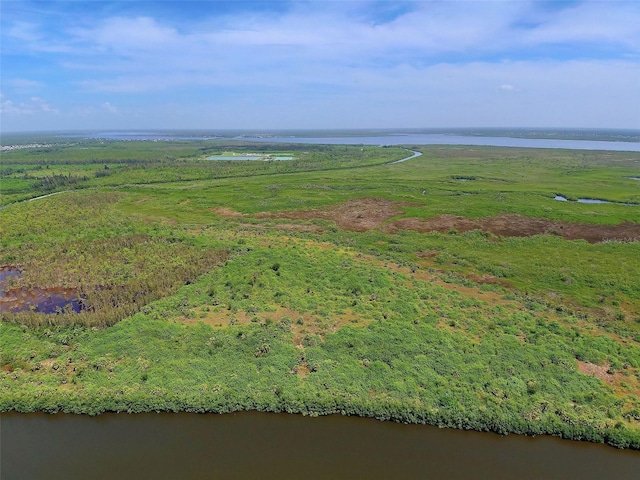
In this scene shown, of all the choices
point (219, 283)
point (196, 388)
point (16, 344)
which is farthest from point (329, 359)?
point (16, 344)

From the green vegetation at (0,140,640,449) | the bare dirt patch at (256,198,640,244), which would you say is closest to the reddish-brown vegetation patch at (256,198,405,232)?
the bare dirt patch at (256,198,640,244)

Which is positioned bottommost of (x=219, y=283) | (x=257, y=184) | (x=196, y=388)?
(x=196, y=388)

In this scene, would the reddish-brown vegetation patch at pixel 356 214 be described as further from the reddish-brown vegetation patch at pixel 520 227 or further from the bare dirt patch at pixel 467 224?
the reddish-brown vegetation patch at pixel 520 227

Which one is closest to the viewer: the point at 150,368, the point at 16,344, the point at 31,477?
the point at 31,477

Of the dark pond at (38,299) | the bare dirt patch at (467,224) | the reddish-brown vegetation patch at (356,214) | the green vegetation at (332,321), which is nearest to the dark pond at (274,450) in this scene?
the green vegetation at (332,321)

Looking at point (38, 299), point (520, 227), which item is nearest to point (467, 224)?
point (520, 227)

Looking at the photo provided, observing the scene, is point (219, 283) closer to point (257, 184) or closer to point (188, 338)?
point (188, 338)

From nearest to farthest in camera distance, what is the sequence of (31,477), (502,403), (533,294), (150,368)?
(31,477) → (502,403) → (150,368) → (533,294)
